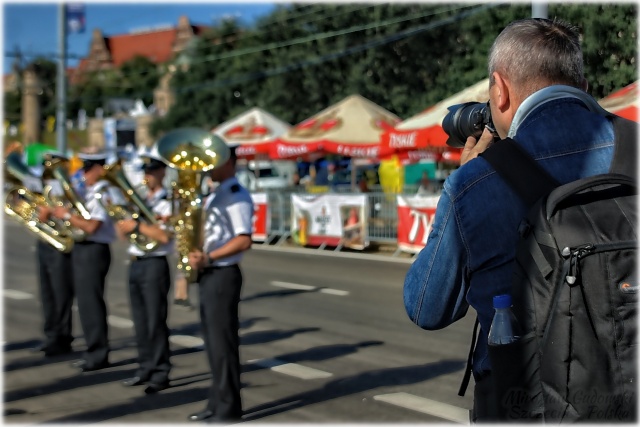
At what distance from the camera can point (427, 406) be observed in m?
6.62

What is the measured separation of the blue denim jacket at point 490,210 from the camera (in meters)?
2.26

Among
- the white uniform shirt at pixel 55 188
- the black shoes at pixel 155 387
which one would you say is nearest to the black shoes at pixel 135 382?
the black shoes at pixel 155 387

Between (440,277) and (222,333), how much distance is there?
396 cm

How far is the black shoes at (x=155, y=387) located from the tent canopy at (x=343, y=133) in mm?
13093

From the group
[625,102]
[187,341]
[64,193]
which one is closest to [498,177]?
[64,193]

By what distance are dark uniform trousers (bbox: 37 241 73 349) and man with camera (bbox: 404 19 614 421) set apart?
283 inches

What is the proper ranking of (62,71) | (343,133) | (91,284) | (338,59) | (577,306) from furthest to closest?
(338,59) < (62,71) < (343,133) < (91,284) < (577,306)

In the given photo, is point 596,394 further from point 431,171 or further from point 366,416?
point 431,171

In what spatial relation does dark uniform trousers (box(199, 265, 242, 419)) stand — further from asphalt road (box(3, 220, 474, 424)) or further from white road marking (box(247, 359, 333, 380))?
white road marking (box(247, 359, 333, 380))

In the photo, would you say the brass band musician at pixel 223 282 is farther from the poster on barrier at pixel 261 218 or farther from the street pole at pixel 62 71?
the street pole at pixel 62 71

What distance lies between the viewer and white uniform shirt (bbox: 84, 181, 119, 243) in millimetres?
8266

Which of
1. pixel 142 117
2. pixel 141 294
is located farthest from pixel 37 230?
pixel 142 117

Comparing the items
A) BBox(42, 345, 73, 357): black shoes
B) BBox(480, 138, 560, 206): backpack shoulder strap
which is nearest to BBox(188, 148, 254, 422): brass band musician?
BBox(42, 345, 73, 357): black shoes

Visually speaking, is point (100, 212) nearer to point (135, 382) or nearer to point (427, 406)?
point (135, 382)
